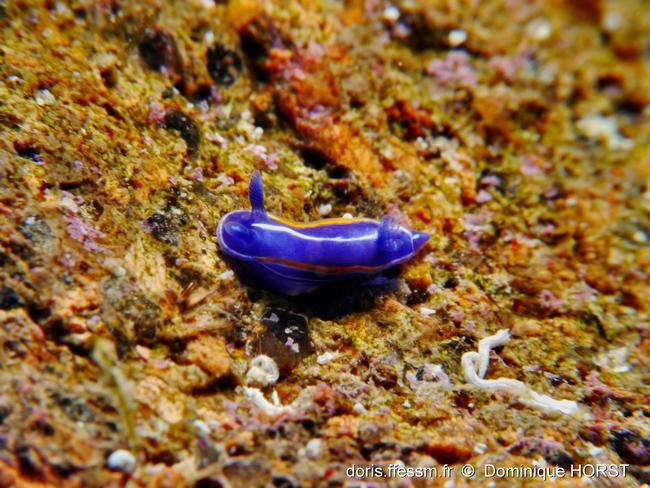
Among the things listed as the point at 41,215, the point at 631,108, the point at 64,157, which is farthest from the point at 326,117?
the point at 631,108

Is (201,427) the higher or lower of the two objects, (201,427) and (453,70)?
the lower

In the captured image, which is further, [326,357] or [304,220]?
[304,220]

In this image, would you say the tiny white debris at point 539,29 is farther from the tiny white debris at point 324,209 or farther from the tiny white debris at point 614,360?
the tiny white debris at point 614,360

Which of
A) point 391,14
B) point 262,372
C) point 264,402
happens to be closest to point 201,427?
point 264,402

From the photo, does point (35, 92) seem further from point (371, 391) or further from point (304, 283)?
point (371, 391)

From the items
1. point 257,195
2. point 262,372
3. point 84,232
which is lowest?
point 262,372

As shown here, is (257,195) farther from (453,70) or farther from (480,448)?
(453,70)
